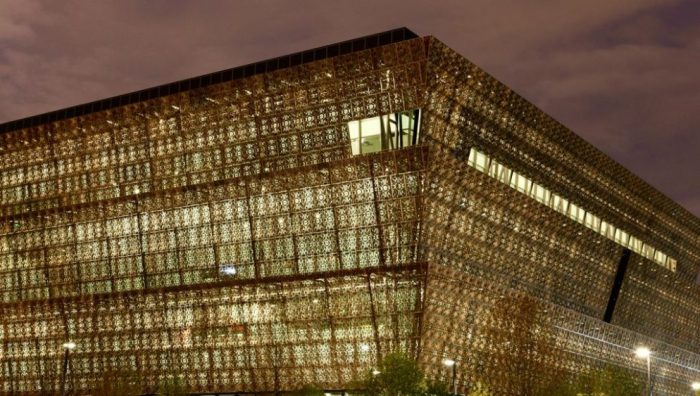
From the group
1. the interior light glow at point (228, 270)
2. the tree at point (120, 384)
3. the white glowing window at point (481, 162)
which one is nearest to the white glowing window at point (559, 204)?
the white glowing window at point (481, 162)

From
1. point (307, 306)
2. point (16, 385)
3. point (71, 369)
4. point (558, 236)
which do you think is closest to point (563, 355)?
point (558, 236)

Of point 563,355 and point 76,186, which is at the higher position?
point 76,186

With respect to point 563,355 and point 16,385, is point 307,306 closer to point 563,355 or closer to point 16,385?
point 563,355

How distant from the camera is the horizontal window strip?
206ft

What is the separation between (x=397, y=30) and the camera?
5606 cm

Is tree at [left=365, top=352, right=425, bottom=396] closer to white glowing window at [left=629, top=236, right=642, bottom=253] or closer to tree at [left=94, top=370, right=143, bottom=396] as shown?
tree at [left=94, top=370, right=143, bottom=396]

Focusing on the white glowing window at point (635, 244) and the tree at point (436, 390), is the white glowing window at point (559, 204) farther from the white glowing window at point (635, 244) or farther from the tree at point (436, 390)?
the tree at point (436, 390)

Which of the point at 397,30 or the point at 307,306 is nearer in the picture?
the point at 397,30

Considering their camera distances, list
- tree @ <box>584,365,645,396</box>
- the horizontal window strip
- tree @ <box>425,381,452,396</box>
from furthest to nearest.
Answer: tree @ <box>584,365,645,396</box> → the horizontal window strip → tree @ <box>425,381,452,396</box>

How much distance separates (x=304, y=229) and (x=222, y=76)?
12766 mm

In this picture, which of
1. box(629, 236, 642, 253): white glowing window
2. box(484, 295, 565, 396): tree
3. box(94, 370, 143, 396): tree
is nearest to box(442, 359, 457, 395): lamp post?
box(484, 295, 565, 396): tree

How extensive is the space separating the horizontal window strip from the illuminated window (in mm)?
6421

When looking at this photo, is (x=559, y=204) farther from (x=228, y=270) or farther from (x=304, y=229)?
(x=228, y=270)

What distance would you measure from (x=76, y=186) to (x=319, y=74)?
996 inches
